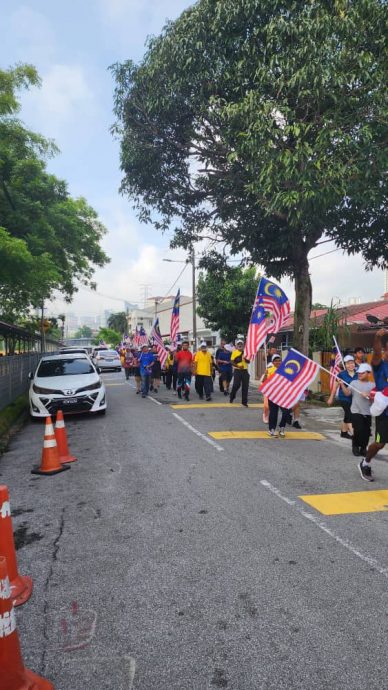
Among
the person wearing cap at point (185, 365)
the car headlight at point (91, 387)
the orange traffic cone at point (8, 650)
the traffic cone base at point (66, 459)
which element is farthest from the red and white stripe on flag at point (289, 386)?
the person wearing cap at point (185, 365)

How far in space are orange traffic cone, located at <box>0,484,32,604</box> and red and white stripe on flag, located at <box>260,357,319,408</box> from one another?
547cm

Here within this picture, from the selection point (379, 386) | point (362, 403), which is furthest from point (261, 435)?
point (379, 386)

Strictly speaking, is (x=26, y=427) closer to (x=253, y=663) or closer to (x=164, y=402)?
(x=164, y=402)

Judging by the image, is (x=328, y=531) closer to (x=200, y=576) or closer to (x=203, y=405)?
(x=200, y=576)

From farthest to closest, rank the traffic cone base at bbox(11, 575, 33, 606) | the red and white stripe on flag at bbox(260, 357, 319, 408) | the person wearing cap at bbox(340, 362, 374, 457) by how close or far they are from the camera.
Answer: the red and white stripe on flag at bbox(260, 357, 319, 408) → the person wearing cap at bbox(340, 362, 374, 457) → the traffic cone base at bbox(11, 575, 33, 606)

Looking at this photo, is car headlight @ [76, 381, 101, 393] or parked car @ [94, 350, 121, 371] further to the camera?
parked car @ [94, 350, 121, 371]

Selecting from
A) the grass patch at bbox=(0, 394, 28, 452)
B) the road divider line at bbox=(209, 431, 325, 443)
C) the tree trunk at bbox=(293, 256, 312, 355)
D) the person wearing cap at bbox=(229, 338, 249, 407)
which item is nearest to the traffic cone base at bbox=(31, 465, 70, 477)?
the grass patch at bbox=(0, 394, 28, 452)

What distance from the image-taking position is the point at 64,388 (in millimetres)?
10180

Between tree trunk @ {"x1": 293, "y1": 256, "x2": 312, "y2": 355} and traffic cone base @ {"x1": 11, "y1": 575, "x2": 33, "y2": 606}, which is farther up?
tree trunk @ {"x1": 293, "y1": 256, "x2": 312, "y2": 355}

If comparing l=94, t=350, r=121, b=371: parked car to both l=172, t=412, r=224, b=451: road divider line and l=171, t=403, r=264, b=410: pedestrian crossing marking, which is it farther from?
l=172, t=412, r=224, b=451: road divider line

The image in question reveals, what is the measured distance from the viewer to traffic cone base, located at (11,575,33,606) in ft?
10.3

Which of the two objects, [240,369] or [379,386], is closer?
[379,386]

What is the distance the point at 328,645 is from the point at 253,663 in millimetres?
467

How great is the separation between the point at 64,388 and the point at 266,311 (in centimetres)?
468
